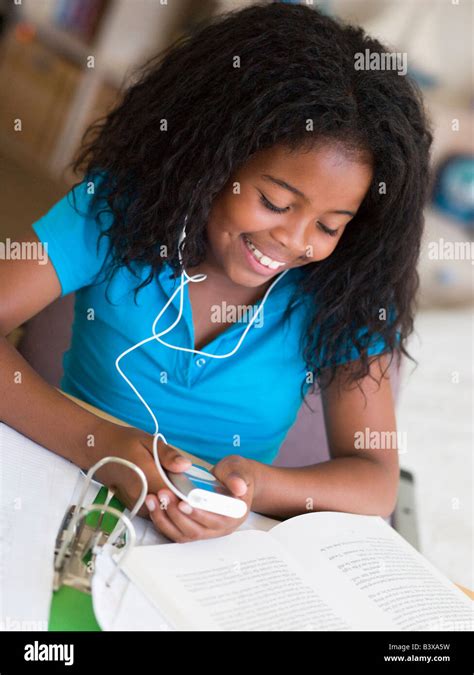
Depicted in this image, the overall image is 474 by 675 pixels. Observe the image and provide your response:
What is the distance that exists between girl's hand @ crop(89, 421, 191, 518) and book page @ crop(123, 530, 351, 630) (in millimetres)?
86

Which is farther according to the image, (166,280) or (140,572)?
(166,280)

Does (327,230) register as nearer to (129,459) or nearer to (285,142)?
(285,142)

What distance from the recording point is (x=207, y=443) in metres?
1.34

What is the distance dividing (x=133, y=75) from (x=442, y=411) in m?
2.16

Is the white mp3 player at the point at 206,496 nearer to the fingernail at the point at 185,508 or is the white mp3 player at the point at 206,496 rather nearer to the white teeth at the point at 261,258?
the fingernail at the point at 185,508

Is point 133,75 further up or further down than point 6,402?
further up

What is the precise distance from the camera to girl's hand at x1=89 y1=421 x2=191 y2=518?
944 mm

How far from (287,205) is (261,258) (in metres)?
0.10

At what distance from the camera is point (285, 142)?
1098 millimetres
